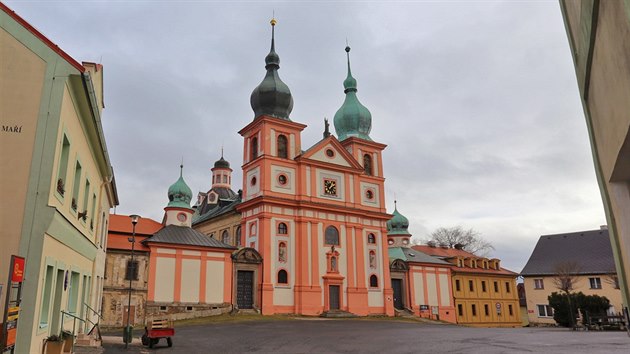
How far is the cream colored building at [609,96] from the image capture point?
11.6ft

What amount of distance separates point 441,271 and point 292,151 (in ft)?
71.8

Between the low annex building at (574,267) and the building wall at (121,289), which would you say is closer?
the building wall at (121,289)

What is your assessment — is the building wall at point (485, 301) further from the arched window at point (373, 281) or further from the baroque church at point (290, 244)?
the arched window at point (373, 281)

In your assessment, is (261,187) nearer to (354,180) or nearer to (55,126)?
(354,180)

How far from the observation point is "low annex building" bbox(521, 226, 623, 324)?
49.3 m

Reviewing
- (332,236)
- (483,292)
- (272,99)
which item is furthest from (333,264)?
(483,292)

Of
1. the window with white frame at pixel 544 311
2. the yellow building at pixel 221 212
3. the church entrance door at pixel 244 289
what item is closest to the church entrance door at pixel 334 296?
the church entrance door at pixel 244 289

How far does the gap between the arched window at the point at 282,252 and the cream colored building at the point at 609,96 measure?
3543 cm

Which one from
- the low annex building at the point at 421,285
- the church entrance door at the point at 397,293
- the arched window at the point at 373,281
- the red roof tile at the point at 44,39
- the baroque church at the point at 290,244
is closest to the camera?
the red roof tile at the point at 44,39

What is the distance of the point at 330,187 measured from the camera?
146ft

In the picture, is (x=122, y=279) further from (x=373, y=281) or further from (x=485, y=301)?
(x=485, y=301)

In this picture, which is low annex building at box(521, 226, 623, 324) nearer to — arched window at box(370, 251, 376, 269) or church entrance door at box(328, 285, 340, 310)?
arched window at box(370, 251, 376, 269)

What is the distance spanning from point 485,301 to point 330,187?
25611 mm

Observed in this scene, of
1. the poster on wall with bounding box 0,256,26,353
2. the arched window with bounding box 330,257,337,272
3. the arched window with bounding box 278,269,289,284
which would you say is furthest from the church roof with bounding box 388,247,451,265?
the poster on wall with bounding box 0,256,26,353
